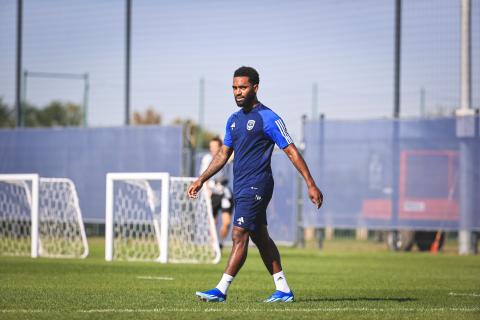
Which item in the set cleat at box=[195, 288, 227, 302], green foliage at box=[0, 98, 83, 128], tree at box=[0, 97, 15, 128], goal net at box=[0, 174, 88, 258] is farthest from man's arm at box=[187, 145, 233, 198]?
green foliage at box=[0, 98, 83, 128]

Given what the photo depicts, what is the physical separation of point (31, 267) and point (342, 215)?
10.2m

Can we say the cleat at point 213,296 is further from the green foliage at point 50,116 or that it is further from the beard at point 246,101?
the green foliage at point 50,116

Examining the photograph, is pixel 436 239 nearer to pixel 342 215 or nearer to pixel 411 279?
pixel 342 215

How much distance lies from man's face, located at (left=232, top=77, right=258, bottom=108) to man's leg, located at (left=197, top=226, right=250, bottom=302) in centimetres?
109

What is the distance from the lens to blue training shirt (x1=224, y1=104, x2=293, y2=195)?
8523mm

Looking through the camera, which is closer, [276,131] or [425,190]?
[276,131]

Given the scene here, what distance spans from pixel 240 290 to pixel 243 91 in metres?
2.68

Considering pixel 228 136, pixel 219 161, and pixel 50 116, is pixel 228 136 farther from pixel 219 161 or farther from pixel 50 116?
pixel 50 116

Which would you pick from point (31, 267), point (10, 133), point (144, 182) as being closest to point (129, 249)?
point (144, 182)

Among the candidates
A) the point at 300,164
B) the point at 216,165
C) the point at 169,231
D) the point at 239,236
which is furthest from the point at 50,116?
the point at 300,164

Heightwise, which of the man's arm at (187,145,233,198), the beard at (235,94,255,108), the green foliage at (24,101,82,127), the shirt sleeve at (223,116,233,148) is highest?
the green foliage at (24,101,82,127)

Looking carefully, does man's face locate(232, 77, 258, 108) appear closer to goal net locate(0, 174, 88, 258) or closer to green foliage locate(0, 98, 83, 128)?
goal net locate(0, 174, 88, 258)

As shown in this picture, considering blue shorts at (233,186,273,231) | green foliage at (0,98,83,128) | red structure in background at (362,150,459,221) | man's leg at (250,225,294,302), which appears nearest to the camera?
blue shorts at (233,186,273,231)

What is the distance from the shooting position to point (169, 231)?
18000mm
